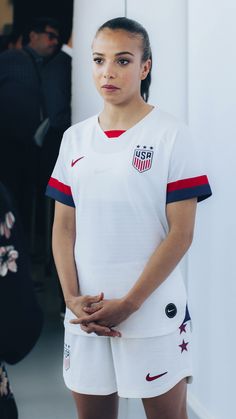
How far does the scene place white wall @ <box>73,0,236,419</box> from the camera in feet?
7.69

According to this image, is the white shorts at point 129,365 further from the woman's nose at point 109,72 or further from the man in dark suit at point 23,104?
the man in dark suit at point 23,104

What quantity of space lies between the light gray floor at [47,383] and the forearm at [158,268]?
1.19m

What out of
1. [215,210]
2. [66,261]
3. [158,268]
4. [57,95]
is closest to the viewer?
[158,268]

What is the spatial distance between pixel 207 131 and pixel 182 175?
34.6 inches

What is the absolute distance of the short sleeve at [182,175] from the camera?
1.67 metres

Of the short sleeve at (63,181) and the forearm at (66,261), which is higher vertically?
the short sleeve at (63,181)

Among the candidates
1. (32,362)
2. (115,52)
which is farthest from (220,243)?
(32,362)

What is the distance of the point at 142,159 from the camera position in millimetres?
1655

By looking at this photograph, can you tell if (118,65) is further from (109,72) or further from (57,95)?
(57,95)

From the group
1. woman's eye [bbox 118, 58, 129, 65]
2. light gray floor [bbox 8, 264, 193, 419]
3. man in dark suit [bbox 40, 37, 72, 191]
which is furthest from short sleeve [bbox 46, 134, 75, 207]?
man in dark suit [bbox 40, 37, 72, 191]

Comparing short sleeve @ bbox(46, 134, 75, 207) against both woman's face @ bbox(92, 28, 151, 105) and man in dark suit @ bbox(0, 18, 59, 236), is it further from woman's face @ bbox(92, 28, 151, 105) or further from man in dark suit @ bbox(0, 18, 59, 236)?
man in dark suit @ bbox(0, 18, 59, 236)

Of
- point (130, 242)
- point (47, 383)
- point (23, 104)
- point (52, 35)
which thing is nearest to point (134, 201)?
point (130, 242)

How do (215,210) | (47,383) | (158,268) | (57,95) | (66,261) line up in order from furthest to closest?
(57,95)
(47,383)
(215,210)
(66,261)
(158,268)

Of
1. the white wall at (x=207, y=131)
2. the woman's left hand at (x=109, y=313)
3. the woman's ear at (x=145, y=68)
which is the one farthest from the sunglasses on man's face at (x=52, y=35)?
the woman's left hand at (x=109, y=313)
